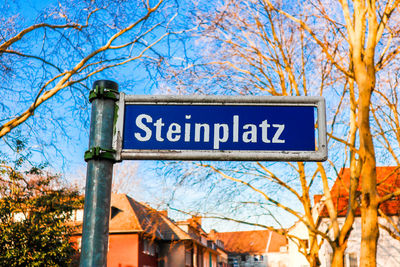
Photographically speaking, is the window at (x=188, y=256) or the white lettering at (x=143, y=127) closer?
the white lettering at (x=143, y=127)

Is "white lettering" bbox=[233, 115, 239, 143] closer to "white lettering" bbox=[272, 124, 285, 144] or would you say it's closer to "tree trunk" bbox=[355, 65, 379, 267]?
"white lettering" bbox=[272, 124, 285, 144]

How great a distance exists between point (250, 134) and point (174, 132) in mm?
381

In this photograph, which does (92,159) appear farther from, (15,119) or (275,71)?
(275,71)

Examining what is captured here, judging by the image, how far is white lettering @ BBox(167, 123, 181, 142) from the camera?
2.06m

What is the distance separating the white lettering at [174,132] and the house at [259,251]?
68447 mm

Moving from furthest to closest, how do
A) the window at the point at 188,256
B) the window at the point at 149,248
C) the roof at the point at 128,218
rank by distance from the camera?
1. the window at the point at 188,256
2. the window at the point at 149,248
3. the roof at the point at 128,218

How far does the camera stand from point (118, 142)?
1.97 metres

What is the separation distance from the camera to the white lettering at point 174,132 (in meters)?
2.06

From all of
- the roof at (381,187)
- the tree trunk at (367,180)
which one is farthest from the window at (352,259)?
the tree trunk at (367,180)

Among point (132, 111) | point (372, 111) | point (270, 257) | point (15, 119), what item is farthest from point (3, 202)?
point (270, 257)

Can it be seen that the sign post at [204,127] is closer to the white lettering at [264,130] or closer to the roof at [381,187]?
the white lettering at [264,130]

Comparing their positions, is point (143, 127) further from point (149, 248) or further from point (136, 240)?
point (149, 248)

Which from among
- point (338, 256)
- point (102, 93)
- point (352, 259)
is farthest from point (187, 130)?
point (352, 259)

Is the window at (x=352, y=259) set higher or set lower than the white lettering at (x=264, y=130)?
lower
